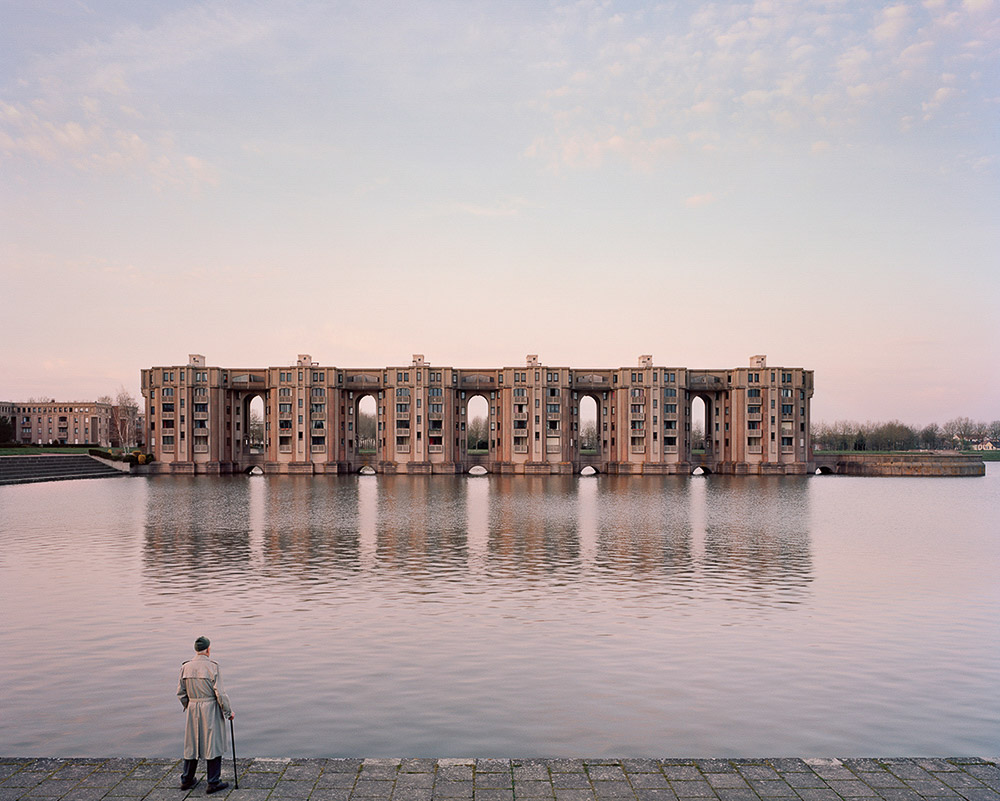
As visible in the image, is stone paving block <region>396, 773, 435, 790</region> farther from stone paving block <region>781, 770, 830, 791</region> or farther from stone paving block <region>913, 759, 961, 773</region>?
stone paving block <region>913, 759, 961, 773</region>

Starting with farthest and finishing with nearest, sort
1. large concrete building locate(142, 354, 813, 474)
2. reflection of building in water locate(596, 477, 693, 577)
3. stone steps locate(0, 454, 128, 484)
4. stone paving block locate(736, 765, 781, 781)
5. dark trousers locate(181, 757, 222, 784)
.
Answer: large concrete building locate(142, 354, 813, 474) → stone steps locate(0, 454, 128, 484) → reflection of building in water locate(596, 477, 693, 577) → stone paving block locate(736, 765, 781, 781) → dark trousers locate(181, 757, 222, 784)

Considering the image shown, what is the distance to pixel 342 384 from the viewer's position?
5965 inches

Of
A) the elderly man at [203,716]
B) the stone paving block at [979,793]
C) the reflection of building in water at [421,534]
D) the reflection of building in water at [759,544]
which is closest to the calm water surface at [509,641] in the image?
the reflection of building in water at [759,544]

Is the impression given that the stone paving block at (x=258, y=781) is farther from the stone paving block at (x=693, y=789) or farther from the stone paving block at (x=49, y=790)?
the stone paving block at (x=693, y=789)

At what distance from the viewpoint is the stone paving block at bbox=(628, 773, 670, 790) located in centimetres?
1076

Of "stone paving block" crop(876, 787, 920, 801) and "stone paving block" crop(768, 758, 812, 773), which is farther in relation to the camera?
"stone paving block" crop(768, 758, 812, 773)

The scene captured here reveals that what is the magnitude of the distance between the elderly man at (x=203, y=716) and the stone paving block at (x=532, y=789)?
4080mm

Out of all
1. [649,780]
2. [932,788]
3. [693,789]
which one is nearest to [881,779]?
[932,788]

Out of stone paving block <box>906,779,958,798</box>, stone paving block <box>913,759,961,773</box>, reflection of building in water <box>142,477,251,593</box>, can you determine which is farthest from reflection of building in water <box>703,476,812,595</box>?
reflection of building in water <box>142,477,251,593</box>

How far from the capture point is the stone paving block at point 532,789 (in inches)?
412

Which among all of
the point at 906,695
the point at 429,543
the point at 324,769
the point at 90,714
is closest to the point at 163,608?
the point at 90,714

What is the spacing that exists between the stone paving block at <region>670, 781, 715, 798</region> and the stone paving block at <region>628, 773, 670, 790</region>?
13 centimetres

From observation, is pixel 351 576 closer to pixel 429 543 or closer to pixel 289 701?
pixel 429 543

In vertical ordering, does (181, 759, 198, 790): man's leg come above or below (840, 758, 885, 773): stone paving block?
above
